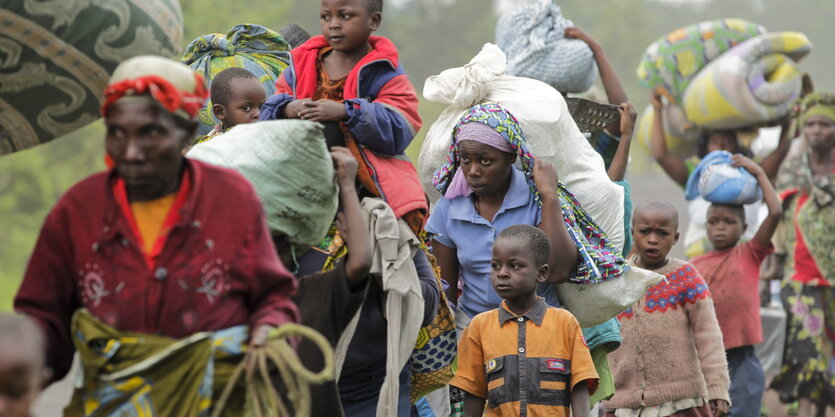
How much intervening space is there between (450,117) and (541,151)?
1.48ft

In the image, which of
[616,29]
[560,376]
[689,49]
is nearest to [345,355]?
[560,376]

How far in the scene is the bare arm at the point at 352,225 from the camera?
13.8 ft

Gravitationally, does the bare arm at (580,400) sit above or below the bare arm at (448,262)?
below

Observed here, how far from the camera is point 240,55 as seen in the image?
614 cm

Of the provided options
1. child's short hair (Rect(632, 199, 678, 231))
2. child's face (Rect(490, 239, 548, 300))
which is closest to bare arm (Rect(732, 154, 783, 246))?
child's short hair (Rect(632, 199, 678, 231))

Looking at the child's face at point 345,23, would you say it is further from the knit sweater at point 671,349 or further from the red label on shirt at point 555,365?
the knit sweater at point 671,349

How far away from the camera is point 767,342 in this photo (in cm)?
1255

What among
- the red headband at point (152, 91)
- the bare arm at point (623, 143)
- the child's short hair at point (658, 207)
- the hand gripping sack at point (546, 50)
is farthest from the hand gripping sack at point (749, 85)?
the red headband at point (152, 91)

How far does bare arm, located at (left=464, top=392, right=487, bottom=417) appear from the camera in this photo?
533 cm

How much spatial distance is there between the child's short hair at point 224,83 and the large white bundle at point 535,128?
882 millimetres

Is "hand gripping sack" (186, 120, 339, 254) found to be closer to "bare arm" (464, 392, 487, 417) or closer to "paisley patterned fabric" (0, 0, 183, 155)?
"paisley patterned fabric" (0, 0, 183, 155)

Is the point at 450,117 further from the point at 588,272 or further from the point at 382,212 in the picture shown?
the point at 382,212

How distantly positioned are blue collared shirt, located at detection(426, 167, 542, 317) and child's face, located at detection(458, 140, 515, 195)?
125mm

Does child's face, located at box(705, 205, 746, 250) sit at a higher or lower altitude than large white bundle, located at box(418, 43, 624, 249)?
lower
